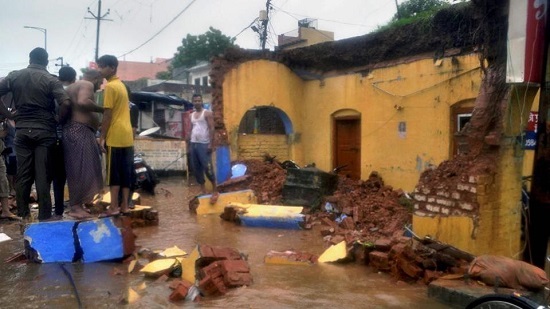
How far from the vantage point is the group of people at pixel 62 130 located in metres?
5.56

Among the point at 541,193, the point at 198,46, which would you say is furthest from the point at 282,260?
the point at 198,46

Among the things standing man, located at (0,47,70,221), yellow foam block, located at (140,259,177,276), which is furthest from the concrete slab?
yellow foam block, located at (140,259,177,276)

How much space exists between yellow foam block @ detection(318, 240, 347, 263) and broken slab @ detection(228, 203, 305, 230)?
7.03 ft

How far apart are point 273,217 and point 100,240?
3.50 metres

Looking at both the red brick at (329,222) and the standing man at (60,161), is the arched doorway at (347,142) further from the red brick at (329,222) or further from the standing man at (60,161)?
the standing man at (60,161)

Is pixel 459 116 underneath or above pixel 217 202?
above

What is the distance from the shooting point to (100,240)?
17.4 feet

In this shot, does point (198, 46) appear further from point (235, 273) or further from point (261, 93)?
point (235, 273)

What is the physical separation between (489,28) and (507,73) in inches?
30.2

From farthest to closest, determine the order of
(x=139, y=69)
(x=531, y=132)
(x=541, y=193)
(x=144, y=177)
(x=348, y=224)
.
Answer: (x=139, y=69) < (x=144, y=177) < (x=348, y=224) < (x=531, y=132) < (x=541, y=193)

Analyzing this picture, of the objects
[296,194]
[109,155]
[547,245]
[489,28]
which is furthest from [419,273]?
[296,194]

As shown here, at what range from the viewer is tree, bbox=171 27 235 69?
168ft

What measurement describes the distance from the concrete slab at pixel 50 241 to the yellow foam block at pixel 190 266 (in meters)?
1.25

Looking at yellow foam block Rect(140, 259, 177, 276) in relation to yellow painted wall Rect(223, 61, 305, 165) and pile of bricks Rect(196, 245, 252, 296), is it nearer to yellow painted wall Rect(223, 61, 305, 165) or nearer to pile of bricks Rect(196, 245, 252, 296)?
pile of bricks Rect(196, 245, 252, 296)
